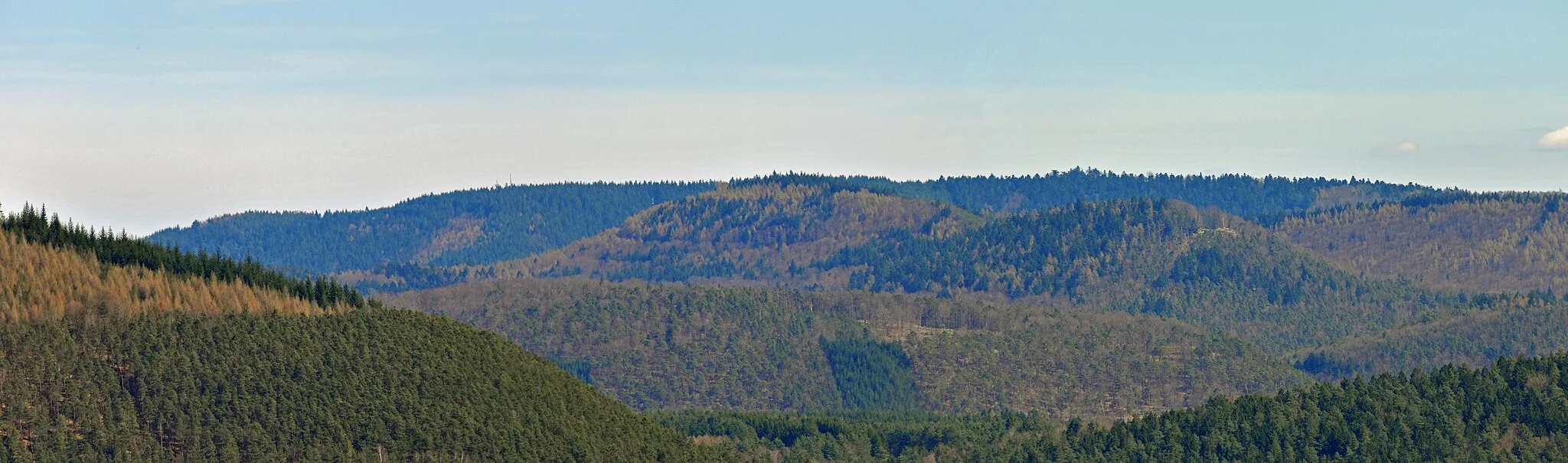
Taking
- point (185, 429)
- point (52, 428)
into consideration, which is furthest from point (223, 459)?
point (52, 428)

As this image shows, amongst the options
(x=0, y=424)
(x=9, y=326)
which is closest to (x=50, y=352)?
(x=9, y=326)

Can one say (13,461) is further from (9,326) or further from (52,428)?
(9,326)

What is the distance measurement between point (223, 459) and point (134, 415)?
29.2 ft

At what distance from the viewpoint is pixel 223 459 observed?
7869 inches

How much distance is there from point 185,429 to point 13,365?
16.3 meters

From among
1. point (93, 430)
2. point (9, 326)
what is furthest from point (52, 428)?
point (9, 326)

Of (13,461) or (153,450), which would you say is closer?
(13,461)

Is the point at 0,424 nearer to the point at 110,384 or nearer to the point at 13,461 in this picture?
the point at 13,461

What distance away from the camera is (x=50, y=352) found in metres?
198

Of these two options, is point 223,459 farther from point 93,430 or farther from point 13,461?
point 13,461

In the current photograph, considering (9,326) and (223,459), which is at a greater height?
(9,326)

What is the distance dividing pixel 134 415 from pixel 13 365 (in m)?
11.4

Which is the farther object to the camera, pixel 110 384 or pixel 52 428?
pixel 110 384

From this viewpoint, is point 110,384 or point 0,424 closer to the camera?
point 0,424
